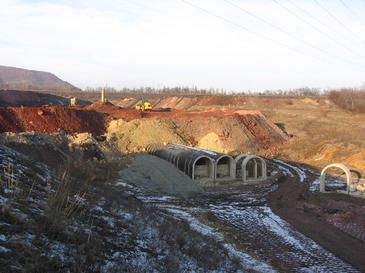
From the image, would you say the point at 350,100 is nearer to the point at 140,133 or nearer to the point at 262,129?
the point at 262,129

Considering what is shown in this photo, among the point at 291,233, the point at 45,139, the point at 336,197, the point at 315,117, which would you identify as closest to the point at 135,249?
the point at 291,233

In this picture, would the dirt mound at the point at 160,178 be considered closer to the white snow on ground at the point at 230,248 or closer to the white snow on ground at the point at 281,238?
the white snow on ground at the point at 281,238

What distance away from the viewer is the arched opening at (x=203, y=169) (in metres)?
30.3

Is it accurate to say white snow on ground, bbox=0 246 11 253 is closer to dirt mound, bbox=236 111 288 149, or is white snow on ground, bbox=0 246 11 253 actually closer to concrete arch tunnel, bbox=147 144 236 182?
concrete arch tunnel, bbox=147 144 236 182

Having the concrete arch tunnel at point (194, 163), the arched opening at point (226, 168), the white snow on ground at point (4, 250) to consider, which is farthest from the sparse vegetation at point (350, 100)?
the white snow on ground at point (4, 250)

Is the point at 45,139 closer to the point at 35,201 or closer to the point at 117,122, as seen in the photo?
the point at 117,122

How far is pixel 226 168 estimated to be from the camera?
31.7 meters

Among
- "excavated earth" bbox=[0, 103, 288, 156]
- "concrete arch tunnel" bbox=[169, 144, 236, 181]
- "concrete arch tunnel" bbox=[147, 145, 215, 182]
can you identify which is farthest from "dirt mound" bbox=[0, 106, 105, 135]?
"concrete arch tunnel" bbox=[169, 144, 236, 181]

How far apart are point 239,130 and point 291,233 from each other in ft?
97.3

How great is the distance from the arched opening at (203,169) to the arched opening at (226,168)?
588 millimetres

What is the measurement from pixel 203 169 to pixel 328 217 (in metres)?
10.7

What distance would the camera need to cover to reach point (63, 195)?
29.2 ft

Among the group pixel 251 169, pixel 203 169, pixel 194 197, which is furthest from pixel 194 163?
pixel 251 169

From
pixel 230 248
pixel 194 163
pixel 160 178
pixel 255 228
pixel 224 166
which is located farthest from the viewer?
pixel 224 166
